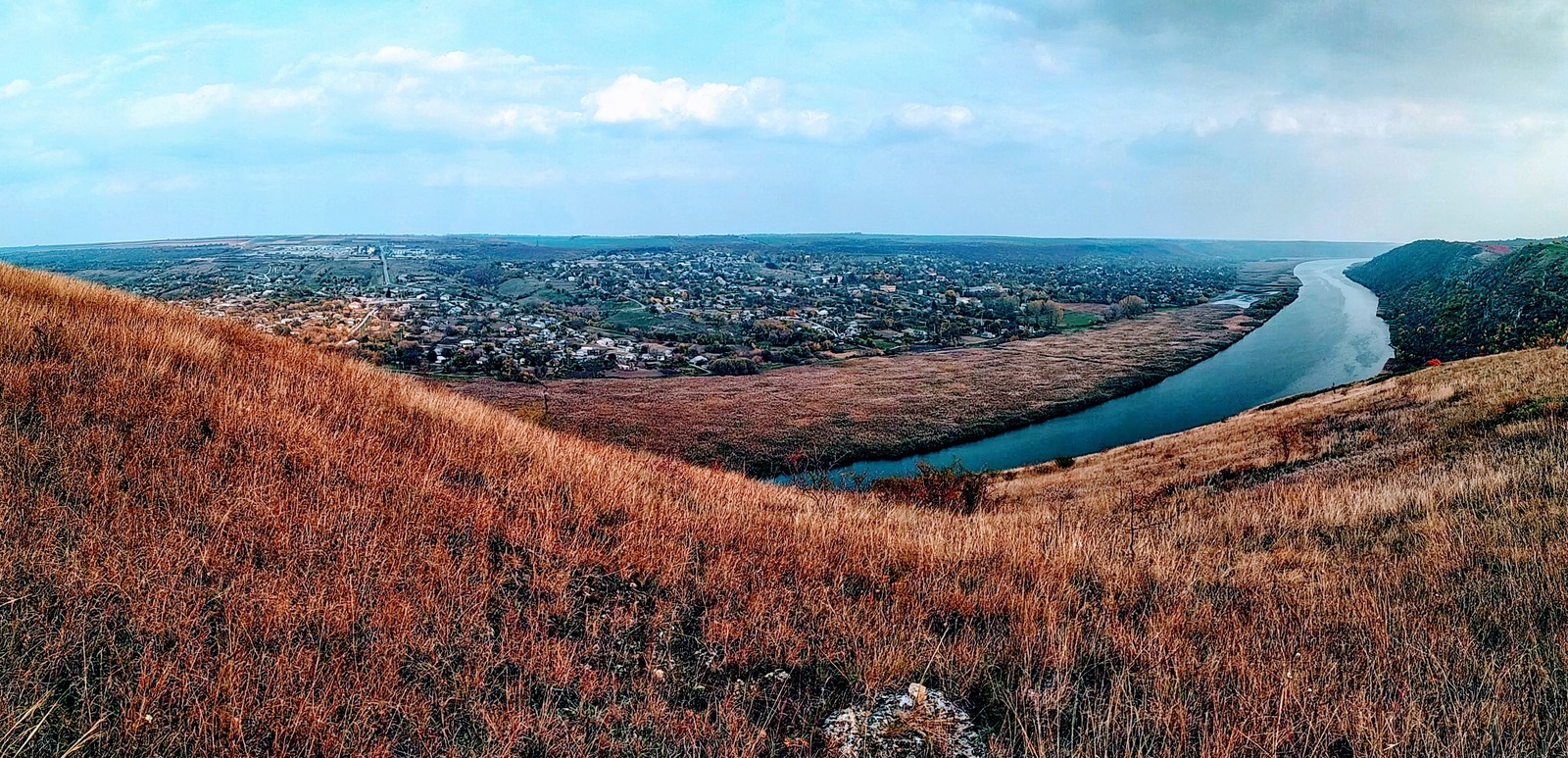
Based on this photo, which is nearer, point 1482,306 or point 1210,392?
point 1210,392

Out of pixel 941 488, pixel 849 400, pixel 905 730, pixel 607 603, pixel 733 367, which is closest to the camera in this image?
pixel 905 730

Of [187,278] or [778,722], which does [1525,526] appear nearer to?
[778,722]

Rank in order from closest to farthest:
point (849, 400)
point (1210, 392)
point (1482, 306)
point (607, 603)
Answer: point (607, 603) < point (849, 400) < point (1210, 392) < point (1482, 306)

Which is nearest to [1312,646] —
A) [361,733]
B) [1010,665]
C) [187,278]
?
[1010,665]

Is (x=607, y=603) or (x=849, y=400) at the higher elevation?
(x=607, y=603)

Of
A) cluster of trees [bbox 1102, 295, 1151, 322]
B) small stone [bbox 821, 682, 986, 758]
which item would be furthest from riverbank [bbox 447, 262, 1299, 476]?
cluster of trees [bbox 1102, 295, 1151, 322]

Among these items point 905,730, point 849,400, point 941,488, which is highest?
point 905,730

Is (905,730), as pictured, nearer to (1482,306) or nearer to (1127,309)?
(1482,306)

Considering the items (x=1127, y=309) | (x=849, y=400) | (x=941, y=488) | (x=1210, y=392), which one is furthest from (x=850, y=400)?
(x=1127, y=309)
